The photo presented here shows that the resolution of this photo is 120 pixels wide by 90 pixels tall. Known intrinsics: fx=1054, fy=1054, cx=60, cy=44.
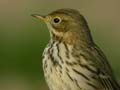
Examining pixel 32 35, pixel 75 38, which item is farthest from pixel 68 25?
pixel 32 35

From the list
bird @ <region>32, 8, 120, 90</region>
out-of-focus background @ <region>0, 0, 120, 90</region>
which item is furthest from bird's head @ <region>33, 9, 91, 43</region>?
out-of-focus background @ <region>0, 0, 120, 90</region>

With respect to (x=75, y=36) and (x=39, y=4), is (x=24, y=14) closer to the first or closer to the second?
(x=39, y=4)

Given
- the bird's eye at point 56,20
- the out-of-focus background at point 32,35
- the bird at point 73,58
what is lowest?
the out-of-focus background at point 32,35

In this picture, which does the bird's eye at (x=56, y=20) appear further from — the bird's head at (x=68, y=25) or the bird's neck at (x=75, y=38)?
the bird's neck at (x=75, y=38)

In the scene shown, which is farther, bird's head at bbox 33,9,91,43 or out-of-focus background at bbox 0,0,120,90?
out-of-focus background at bbox 0,0,120,90

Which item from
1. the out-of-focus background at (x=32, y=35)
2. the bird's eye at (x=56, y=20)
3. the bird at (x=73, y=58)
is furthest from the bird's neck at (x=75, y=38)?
the out-of-focus background at (x=32, y=35)

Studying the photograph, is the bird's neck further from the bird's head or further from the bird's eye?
the bird's eye
